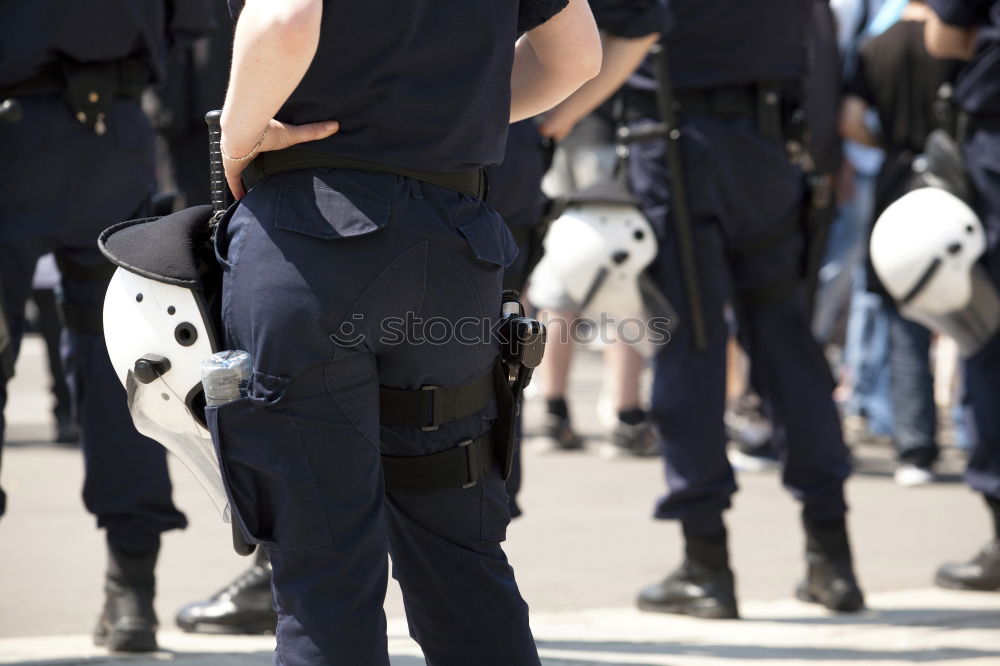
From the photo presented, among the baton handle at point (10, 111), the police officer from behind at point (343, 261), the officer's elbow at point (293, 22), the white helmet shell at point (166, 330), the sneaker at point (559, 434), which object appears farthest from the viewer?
the sneaker at point (559, 434)

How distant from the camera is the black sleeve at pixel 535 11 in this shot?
236 cm

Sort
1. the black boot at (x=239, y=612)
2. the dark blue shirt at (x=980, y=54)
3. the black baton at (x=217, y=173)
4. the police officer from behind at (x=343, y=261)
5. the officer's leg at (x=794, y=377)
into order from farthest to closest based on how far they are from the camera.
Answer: the dark blue shirt at (x=980, y=54) → the officer's leg at (x=794, y=377) → the black boot at (x=239, y=612) → the black baton at (x=217, y=173) → the police officer from behind at (x=343, y=261)

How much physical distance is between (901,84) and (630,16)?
2538 mm

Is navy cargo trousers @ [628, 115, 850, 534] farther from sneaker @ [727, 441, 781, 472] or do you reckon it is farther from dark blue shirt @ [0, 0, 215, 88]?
sneaker @ [727, 441, 781, 472]

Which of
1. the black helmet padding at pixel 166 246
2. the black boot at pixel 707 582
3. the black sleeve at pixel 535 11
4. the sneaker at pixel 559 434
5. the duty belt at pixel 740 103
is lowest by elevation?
the sneaker at pixel 559 434

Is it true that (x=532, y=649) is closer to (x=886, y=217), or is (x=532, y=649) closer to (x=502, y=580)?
(x=502, y=580)

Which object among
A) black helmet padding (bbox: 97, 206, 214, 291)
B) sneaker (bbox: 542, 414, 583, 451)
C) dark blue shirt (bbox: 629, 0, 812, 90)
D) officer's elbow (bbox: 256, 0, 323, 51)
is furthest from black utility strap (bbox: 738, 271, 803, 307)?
sneaker (bbox: 542, 414, 583, 451)

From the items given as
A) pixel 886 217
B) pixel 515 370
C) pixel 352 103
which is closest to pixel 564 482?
pixel 886 217

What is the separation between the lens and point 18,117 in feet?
10.1

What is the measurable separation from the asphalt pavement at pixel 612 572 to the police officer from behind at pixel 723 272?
23 cm

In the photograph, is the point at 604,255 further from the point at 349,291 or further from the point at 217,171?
the point at 349,291

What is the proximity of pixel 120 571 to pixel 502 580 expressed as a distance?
135 centimetres

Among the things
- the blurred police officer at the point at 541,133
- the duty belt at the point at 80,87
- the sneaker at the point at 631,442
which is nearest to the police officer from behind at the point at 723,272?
the blurred police officer at the point at 541,133

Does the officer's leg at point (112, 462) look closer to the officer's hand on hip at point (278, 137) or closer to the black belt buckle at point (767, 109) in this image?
the officer's hand on hip at point (278, 137)
